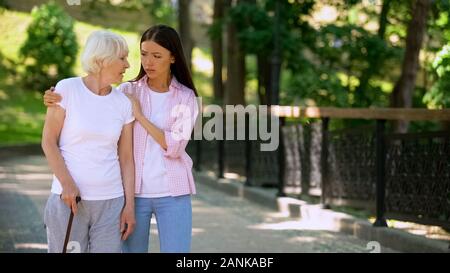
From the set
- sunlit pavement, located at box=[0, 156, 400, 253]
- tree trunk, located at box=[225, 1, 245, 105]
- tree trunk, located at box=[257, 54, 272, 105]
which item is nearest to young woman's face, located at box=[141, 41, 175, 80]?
sunlit pavement, located at box=[0, 156, 400, 253]

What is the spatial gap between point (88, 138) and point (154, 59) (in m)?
0.53

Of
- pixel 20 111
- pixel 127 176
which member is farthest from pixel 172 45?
pixel 20 111

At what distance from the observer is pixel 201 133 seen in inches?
695

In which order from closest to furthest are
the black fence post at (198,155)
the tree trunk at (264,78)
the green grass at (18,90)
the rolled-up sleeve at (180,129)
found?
the rolled-up sleeve at (180,129)
the black fence post at (198,155)
the tree trunk at (264,78)
the green grass at (18,90)

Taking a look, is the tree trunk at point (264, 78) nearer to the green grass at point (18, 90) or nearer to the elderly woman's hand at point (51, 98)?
the green grass at point (18, 90)

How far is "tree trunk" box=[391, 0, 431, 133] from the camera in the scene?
13062mm

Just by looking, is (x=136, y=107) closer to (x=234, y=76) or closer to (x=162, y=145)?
(x=162, y=145)

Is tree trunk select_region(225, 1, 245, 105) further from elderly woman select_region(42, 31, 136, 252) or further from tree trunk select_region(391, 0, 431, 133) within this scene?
elderly woman select_region(42, 31, 136, 252)

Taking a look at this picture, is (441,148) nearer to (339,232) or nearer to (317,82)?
(339,232)

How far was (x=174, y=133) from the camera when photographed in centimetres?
423

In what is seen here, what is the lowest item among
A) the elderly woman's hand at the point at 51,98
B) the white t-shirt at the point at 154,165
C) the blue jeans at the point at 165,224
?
the blue jeans at the point at 165,224

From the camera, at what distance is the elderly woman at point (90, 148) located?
3.91 metres

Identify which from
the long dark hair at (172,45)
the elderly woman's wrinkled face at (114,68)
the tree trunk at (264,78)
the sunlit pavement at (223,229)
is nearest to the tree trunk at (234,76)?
the tree trunk at (264,78)

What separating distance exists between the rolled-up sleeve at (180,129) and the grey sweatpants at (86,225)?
0.35 m
